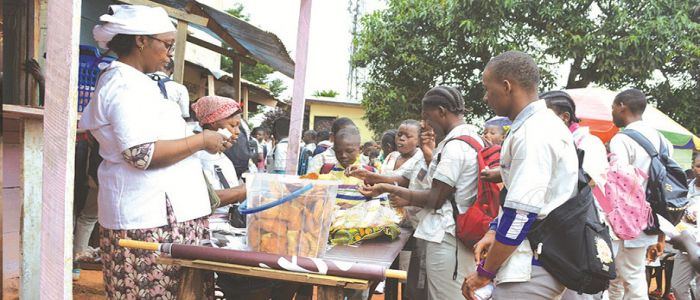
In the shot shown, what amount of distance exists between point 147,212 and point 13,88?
385 cm

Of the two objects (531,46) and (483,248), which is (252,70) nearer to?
(531,46)

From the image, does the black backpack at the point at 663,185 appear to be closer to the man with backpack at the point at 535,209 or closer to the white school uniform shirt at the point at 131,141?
the man with backpack at the point at 535,209

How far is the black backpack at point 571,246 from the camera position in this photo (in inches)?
91.8

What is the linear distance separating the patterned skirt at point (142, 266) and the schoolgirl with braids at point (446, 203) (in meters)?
1.33

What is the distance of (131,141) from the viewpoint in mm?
2143

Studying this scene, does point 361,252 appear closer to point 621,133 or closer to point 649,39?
Answer: point 621,133

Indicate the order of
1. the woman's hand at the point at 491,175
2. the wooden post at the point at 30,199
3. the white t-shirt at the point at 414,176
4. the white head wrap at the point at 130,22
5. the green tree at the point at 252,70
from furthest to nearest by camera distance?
the green tree at the point at 252,70
the white t-shirt at the point at 414,176
the wooden post at the point at 30,199
the woman's hand at the point at 491,175
the white head wrap at the point at 130,22

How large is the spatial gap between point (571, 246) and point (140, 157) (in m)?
1.81

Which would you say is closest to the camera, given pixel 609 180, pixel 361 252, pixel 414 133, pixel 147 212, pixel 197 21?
pixel 147 212

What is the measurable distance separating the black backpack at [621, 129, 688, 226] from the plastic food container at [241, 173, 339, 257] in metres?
3.44

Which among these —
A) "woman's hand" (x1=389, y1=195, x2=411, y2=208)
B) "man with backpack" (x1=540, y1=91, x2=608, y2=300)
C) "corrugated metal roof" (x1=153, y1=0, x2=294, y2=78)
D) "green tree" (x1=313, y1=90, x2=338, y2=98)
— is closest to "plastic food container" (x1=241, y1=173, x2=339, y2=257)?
"woman's hand" (x1=389, y1=195, x2=411, y2=208)

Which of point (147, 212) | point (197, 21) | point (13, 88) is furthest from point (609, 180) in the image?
point (13, 88)

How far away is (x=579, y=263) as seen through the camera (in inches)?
91.7

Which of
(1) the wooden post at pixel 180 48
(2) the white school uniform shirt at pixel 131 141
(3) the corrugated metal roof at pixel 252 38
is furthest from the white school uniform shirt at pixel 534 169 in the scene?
(3) the corrugated metal roof at pixel 252 38
